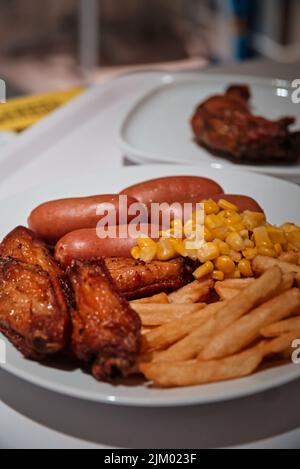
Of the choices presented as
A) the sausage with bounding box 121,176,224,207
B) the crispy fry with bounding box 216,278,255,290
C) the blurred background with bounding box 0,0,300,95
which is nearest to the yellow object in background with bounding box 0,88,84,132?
the sausage with bounding box 121,176,224,207

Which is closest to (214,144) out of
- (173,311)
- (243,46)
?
(173,311)

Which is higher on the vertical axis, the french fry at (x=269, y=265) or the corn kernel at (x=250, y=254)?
the french fry at (x=269, y=265)

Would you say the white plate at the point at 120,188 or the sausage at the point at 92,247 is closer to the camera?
A: the white plate at the point at 120,188

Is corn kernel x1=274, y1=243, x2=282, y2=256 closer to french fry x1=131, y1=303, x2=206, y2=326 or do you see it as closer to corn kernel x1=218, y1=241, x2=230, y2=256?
corn kernel x1=218, y1=241, x2=230, y2=256

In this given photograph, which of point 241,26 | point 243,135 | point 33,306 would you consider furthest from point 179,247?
point 241,26

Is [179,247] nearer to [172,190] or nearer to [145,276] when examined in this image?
[145,276]

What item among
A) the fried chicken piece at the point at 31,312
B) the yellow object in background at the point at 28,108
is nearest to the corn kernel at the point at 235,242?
the fried chicken piece at the point at 31,312

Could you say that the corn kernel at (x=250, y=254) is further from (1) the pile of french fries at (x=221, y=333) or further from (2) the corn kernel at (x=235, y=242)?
(1) the pile of french fries at (x=221, y=333)
